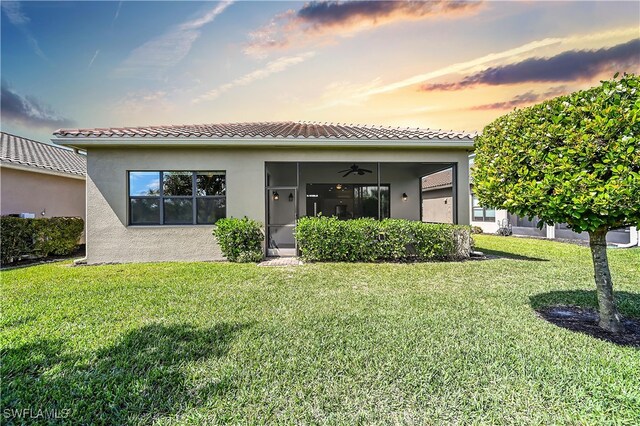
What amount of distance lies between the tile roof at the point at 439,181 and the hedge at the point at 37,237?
63.4 ft

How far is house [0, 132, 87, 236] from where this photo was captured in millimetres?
9508

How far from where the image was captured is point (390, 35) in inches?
364

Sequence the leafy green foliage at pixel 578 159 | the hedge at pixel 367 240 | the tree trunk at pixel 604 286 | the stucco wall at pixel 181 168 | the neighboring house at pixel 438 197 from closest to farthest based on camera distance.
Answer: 1. the leafy green foliage at pixel 578 159
2. the tree trunk at pixel 604 286
3. the hedge at pixel 367 240
4. the stucco wall at pixel 181 168
5. the neighboring house at pixel 438 197

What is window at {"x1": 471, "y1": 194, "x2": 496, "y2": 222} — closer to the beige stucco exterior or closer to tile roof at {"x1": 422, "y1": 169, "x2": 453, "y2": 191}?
tile roof at {"x1": 422, "y1": 169, "x2": 453, "y2": 191}

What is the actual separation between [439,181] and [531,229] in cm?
625

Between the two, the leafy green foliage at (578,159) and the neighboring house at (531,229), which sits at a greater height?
the leafy green foliage at (578,159)

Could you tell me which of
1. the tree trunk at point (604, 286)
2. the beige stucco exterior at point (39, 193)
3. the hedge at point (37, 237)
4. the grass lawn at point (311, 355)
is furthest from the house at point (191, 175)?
the tree trunk at point (604, 286)

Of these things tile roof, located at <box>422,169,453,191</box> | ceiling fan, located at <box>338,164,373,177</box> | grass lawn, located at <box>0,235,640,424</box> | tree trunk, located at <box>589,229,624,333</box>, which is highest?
tile roof, located at <box>422,169,453,191</box>

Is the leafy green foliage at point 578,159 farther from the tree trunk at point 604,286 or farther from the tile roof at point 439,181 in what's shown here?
the tile roof at point 439,181

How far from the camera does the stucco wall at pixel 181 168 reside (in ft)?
27.4

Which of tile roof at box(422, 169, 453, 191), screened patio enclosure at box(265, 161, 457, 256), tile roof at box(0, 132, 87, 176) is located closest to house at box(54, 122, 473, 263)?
tile roof at box(0, 132, 87, 176)

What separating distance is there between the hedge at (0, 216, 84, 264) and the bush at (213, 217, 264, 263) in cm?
636

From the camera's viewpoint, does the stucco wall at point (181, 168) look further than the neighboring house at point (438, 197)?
No

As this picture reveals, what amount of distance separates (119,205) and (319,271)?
269 inches
